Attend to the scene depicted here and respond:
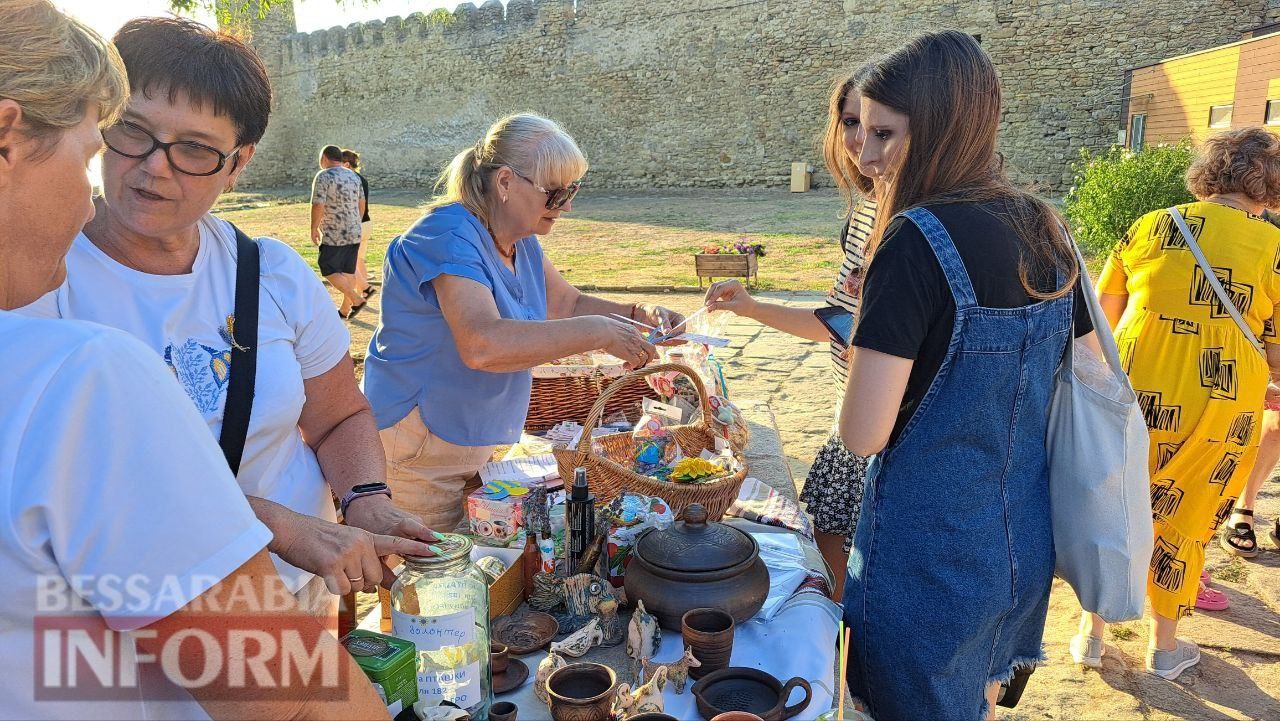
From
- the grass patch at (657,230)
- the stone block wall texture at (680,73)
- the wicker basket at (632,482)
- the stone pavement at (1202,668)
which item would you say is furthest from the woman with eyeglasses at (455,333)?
the stone block wall texture at (680,73)

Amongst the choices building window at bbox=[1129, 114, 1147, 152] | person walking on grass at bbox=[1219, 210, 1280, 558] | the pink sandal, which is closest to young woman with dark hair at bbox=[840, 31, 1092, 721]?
the pink sandal

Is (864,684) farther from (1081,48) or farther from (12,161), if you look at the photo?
(1081,48)

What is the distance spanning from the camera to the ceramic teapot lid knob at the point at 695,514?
1681 mm

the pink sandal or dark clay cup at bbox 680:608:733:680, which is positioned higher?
dark clay cup at bbox 680:608:733:680

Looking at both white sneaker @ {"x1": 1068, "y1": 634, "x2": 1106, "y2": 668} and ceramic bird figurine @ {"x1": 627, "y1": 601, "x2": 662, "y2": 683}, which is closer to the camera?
ceramic bird figurine @ {"x1": 627, "y1": 601, "x2": 662, "y2": 683}

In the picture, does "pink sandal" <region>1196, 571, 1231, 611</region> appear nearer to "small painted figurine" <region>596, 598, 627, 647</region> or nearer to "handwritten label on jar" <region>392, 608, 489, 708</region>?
"small painted figurine" <region>596, 598, 627, 647</region>

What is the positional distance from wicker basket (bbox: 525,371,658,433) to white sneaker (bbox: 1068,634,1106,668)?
6.05 feet

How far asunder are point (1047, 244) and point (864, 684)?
40.2 inches

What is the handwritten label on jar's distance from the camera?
4.28 feet

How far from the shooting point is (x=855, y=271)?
2.52 m

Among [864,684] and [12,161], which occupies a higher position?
[12,161]

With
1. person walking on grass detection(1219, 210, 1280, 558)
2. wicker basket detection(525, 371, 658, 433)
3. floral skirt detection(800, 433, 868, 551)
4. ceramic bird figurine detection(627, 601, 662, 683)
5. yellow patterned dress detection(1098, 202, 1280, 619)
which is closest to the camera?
ceramic bird figurine detection(627, 601, 662, 683)

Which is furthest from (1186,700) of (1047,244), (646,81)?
(646,81)

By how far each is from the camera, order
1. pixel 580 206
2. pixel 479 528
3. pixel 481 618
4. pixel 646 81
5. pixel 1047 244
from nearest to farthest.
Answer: pixel 481 618
pixel 1047 244
pixel 479 528
pixel 580 206
pixel 646 81
